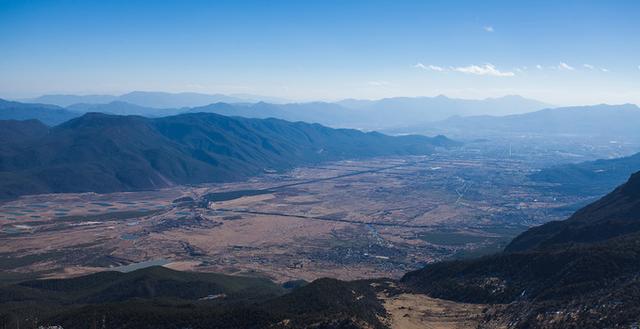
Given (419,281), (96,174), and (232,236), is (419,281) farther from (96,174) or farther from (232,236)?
(96,174)

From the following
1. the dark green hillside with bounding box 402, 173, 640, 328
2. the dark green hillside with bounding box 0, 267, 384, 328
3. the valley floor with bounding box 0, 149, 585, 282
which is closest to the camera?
the dark green hillside with bounding box 402, 173, 640, 328

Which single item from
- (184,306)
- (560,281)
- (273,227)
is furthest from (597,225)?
(273,227)

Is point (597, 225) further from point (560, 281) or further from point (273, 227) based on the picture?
point (273, 227)

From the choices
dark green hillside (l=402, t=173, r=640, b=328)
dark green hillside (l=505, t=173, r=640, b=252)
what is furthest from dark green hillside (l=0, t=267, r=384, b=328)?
dark green hillside (l=505, t=173, r=640, b=252)

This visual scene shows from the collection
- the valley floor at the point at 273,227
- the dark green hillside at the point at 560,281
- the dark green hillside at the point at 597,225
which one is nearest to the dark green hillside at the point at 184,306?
the dark green hillside at the point at 560,281

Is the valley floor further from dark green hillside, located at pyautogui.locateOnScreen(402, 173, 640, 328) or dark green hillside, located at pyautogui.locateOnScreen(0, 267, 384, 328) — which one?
dark green hillside, located at pyautogui.locateOnScreen(402, 173, 640, 328)

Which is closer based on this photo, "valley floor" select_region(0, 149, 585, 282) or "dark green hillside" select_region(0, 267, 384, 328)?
"dark green hillside" select_region(0, 267, 384, 328)

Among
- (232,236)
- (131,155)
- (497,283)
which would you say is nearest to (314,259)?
(232,236)

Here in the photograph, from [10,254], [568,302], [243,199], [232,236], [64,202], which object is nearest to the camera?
[568,302]

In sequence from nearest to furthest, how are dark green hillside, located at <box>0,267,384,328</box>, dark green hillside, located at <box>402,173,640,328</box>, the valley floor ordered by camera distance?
1. dark green hillside, located at <box>402,173,640,328</box>
2. dark green hillside, located at <box>0,267,384,328</box>
3. the valley floor

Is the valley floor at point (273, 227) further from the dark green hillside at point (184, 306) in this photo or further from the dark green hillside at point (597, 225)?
the dark green hillside at point (184, 306)

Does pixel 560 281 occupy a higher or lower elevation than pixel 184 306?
higher
